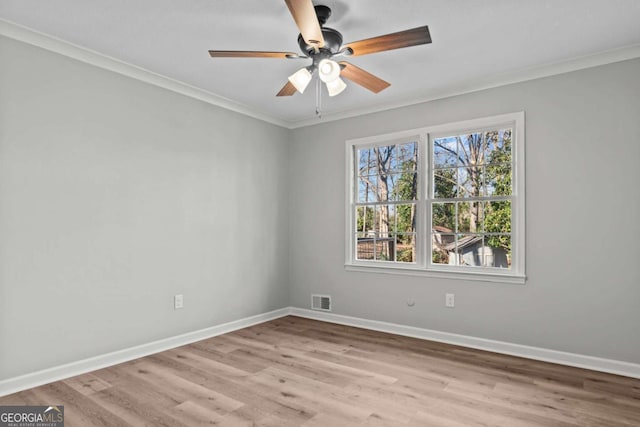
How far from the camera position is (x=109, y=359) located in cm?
315

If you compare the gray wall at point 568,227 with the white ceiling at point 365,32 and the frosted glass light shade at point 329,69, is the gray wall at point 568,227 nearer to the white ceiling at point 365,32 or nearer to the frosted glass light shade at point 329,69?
the white ceiling at point 365,32

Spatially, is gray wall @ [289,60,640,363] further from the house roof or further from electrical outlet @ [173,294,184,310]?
electrical outlet @ [173,294,184,310]

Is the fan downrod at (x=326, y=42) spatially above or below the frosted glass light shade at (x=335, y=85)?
above

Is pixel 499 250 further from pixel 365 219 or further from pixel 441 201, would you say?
pixel 365 219

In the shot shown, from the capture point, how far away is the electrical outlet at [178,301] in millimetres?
3705

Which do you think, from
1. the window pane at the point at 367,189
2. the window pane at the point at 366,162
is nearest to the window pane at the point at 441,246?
the window pane at the point at 367,189

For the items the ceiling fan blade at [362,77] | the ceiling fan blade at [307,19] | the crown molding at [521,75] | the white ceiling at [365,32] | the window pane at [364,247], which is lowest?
the window pane at [364,247]

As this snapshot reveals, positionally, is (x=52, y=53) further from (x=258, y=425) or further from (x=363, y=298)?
(x=363, y=298)

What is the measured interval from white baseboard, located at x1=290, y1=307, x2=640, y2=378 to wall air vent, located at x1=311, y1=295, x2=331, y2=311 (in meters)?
0.06

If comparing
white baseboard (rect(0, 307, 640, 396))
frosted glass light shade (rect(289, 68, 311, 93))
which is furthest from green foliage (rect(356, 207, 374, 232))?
frosted glass light shade (rect(289, 68, 311, 93))

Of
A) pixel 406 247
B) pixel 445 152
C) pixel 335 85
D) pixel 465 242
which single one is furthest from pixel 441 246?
pixel 335 85

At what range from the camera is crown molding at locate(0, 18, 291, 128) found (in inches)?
106

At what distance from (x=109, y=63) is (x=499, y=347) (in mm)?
4145

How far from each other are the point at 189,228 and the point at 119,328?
107 cm
